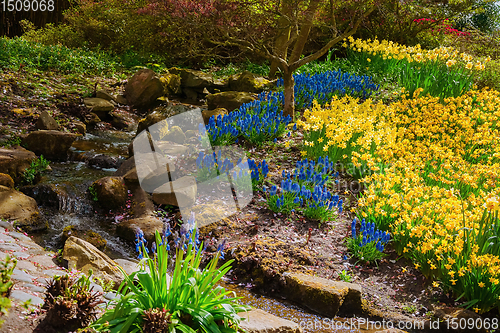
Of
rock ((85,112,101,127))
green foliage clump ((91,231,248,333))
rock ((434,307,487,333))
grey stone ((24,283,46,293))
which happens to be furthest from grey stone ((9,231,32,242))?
rock ((85,112,101,127))

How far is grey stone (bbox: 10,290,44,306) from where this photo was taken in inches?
87.7

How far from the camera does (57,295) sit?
86.7 inches

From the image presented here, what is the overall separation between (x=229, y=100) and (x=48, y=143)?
3528 mm

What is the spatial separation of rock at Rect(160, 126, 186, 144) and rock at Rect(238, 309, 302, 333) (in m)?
3.94

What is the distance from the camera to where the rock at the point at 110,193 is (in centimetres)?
477

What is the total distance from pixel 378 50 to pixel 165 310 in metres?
9.53

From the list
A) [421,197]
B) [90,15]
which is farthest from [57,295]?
[90,15]

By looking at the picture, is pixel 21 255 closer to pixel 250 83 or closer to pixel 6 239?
pixel 6 239

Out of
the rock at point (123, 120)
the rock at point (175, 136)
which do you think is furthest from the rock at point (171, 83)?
the rock at point (175, 136)

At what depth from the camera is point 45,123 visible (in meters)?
6.56

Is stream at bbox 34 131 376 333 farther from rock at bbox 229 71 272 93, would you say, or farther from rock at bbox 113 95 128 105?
rock at bbox 229 71 272 93

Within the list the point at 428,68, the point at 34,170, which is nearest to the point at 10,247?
the point at 34,170

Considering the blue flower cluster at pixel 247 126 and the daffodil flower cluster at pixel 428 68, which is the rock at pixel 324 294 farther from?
the daffodil flower cluster at pixel 428 68

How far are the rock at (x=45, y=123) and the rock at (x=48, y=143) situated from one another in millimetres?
672
